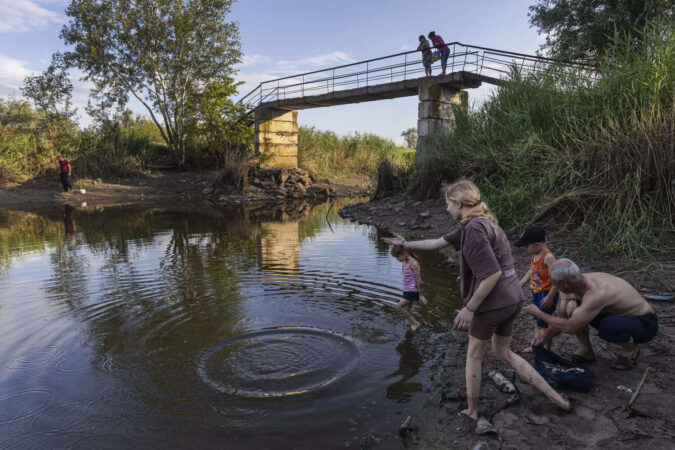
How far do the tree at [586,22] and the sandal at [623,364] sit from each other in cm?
1759

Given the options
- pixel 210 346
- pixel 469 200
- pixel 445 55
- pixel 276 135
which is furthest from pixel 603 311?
pixel 276 135

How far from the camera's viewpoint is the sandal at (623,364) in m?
3.53

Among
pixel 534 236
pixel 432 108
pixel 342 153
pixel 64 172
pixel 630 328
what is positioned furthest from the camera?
pixel 342 153

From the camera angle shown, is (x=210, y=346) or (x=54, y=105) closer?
(x=210, y=346)

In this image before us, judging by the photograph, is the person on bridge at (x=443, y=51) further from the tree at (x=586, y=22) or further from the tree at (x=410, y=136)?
the tree at (x=410, y=136)

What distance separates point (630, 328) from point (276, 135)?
1031 inches

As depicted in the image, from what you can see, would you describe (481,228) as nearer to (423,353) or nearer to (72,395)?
(423,353)

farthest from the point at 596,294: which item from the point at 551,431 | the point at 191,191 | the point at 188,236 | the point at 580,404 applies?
the point at 191,191

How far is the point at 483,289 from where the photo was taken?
2.86m

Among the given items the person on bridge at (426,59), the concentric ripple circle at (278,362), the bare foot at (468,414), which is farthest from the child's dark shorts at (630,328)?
the person on bridge at (426,59)

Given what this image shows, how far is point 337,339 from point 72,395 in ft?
8.73

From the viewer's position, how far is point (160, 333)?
526 centimetres

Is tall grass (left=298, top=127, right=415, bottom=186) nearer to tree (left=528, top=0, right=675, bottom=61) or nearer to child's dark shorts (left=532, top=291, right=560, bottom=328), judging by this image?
tree (left=528, top=0, right=675, bottom=61)

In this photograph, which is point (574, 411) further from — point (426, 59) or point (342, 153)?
point (342, 153)
